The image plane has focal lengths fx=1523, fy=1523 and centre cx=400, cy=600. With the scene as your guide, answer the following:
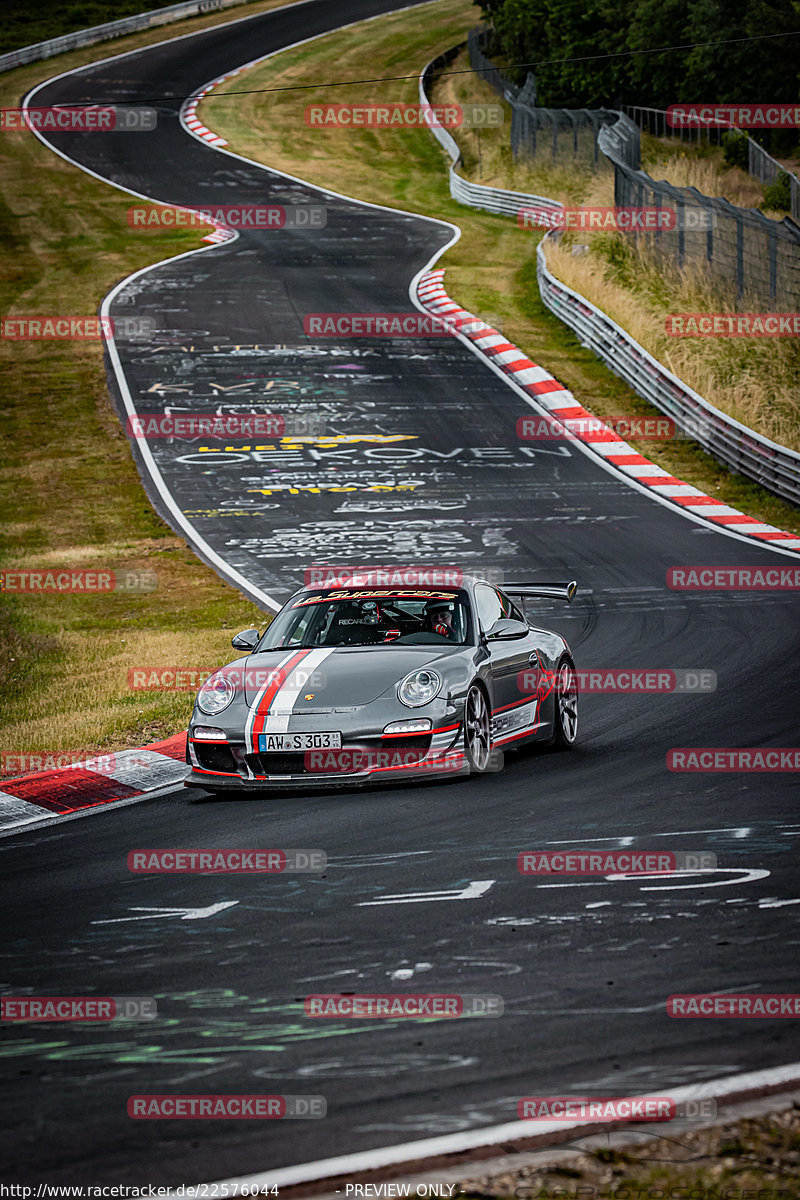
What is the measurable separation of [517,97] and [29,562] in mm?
39080

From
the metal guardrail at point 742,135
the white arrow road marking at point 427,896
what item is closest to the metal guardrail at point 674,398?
the metal guardrail at point 742,135

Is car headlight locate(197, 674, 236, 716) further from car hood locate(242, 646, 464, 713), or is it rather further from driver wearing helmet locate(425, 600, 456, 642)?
driver wearing helmet locate(425, 600, 456, 642)

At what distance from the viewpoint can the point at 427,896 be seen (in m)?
6.63

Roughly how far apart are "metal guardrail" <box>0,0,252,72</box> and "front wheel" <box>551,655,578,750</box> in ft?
203

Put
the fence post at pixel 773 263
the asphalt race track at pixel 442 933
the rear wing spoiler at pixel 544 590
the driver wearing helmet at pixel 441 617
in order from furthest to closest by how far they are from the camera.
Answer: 1. the fence post at pixel 773 263
2. the rear wing spoiler at pixel 544 590
3. the driver wearing helmet at pixel 441 617
4. the asphalt race track at pixel 442 933

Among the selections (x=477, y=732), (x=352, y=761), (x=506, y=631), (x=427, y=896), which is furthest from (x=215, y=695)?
(x=427, y=896)

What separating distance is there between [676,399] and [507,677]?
53.2 ft

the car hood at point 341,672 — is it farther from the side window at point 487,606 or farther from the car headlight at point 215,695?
the side window at point 487,606

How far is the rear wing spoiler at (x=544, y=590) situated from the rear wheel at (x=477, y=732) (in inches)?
60.0

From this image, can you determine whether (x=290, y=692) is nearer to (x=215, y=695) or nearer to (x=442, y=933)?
(x=215, y=695)

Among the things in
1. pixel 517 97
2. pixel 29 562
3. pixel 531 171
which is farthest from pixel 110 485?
pixel 517 97

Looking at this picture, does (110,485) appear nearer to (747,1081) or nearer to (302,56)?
(747,1081)

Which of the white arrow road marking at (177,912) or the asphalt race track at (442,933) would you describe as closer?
the asphalt race track at (442,933)

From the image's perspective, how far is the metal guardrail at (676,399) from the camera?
21.7 m
